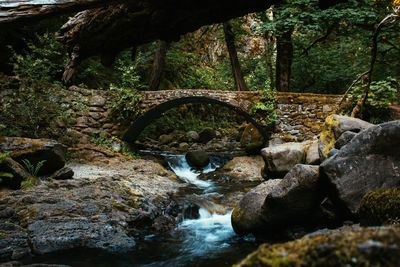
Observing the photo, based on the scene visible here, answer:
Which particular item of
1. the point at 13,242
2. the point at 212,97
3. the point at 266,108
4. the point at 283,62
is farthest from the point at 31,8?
the point at 283,62

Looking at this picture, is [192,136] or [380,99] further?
[192,136]

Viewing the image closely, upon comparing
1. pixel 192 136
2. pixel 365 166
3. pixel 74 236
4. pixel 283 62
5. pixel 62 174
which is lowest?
pixel 192 136

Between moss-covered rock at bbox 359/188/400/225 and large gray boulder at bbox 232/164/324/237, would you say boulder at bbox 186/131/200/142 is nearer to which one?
large gray boulder at bbox 232/164/324/237

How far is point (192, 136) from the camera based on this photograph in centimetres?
1827

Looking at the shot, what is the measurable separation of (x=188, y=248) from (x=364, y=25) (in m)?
9.19

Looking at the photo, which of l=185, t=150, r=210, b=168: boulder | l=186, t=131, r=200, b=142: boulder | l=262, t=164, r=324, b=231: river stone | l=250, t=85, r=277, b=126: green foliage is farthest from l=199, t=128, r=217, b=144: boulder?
l=262, t=164, r=324, b=231: river stone

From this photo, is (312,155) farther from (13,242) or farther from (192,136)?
(192,136)

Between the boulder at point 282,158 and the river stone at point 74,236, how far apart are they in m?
5.41

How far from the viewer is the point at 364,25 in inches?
468

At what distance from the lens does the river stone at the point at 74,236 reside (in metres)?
5.51

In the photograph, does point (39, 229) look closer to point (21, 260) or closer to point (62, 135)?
point (21, 260)

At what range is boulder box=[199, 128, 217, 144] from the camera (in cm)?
1844

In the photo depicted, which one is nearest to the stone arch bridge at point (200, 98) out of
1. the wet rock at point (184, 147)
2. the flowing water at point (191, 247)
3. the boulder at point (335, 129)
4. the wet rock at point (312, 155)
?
the wet rock at point (184, 147)

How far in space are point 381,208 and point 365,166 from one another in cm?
235
